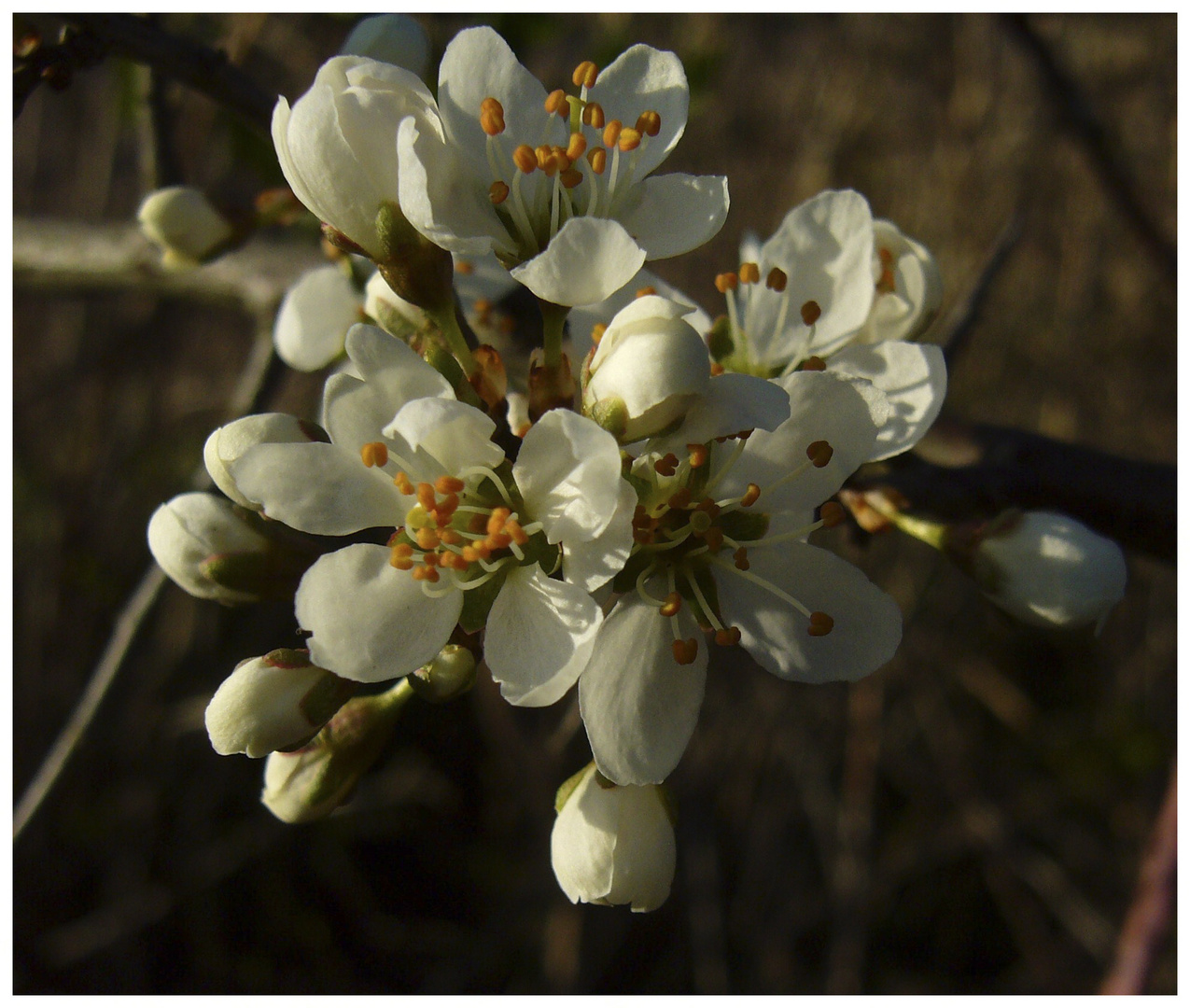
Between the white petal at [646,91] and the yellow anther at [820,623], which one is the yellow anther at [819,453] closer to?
the yellow anther at [820,623]

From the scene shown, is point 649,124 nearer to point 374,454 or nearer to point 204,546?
point 374,454

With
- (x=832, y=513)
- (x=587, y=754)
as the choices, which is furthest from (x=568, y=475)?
(x=587, y=754)

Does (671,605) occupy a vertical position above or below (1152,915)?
above

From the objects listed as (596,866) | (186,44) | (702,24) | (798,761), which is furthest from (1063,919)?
(702,24)

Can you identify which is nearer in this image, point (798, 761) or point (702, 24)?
point (798, 761)

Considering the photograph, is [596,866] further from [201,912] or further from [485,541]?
[201,912]

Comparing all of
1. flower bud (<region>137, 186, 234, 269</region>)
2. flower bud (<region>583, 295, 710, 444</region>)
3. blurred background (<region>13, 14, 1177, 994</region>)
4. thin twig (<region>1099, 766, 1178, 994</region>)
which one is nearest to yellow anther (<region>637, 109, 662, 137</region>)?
flower bud (<region>583, 295, 710, 444</region>)
